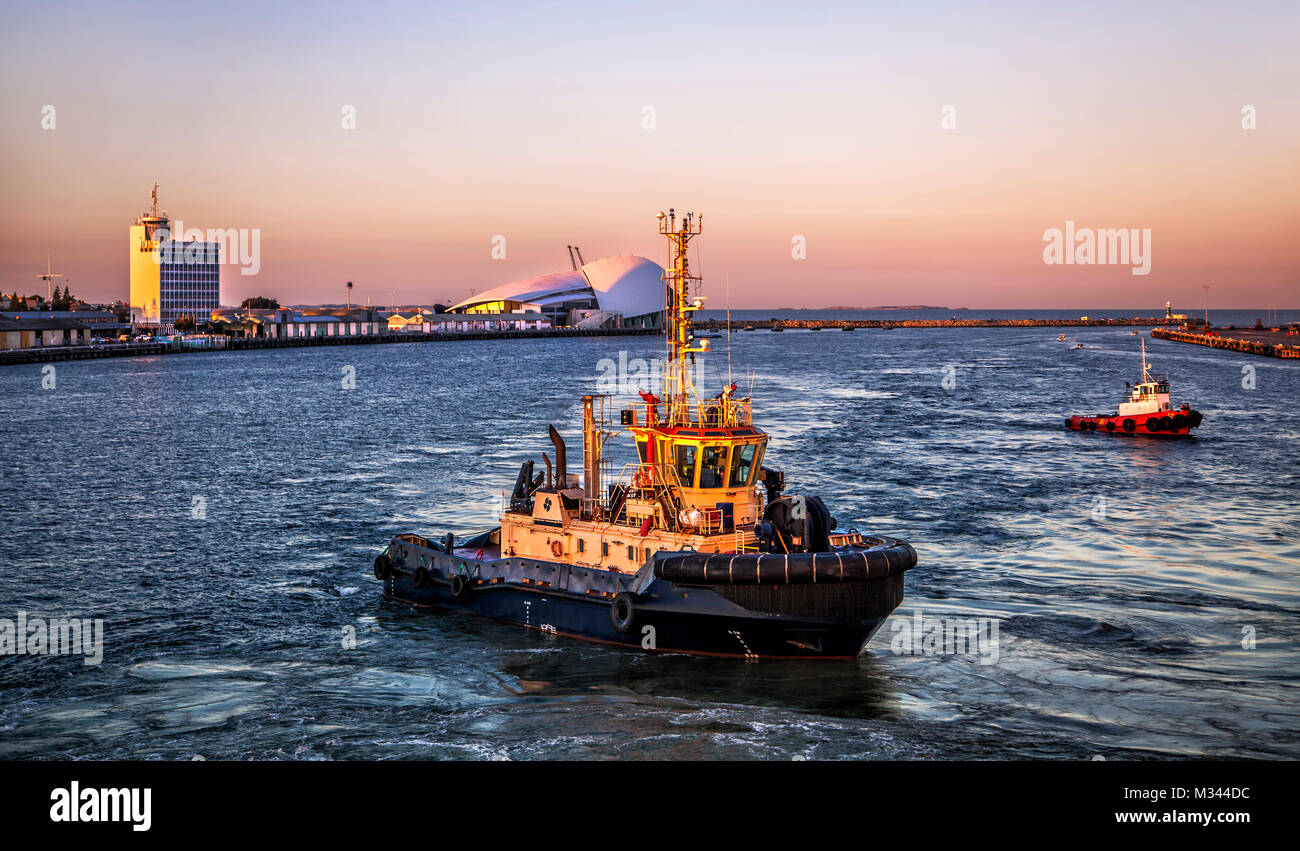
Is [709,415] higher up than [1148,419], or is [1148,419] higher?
[709,415]

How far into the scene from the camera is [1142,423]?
70.2 metres

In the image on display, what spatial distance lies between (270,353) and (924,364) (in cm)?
11219

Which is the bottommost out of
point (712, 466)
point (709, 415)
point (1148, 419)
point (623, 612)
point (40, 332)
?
point (623, 612)

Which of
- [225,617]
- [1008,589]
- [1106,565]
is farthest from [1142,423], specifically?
[225,617]

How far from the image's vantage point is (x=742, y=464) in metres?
25.3

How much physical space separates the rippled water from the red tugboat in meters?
2.79

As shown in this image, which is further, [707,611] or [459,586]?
[459,586]

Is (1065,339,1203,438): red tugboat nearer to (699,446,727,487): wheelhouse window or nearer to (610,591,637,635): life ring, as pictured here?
(699,446,727,487): wheelhouse window

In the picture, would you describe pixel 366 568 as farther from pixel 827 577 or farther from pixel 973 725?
pixel 973 725

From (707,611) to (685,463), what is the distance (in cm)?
361

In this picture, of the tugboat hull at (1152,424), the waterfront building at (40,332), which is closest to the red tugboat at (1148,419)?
the tugboat hull at (1152,424)

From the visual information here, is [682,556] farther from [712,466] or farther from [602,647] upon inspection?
[602,647]

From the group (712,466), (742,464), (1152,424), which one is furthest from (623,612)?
(1152,424)
